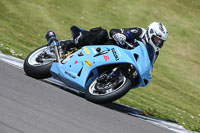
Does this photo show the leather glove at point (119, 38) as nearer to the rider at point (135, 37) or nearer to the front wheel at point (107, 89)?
the rider at point (135, 37)

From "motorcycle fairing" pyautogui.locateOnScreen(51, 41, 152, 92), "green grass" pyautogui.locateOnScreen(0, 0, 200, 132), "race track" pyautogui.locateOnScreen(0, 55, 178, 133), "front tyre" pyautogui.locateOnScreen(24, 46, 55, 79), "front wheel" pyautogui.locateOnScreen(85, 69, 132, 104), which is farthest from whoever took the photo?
"green grass" pyautogui.locateOnScreen(0, 0, 200, 132)

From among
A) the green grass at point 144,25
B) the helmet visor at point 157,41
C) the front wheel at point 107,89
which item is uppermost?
the helmet visor at point 157,41

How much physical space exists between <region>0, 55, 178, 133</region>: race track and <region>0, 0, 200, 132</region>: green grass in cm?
227

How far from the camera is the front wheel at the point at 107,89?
6.51 meters

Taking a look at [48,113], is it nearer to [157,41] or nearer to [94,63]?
[94,63]

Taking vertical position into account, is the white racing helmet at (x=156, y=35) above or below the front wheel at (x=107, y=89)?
above

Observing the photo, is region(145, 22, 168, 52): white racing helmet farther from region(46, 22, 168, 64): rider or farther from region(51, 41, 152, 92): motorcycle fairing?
region(51, 41, 152, 92): motorcycle fairing

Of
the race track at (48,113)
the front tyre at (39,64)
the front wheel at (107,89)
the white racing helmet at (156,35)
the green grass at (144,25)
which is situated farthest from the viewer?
the green grass at (144,25)

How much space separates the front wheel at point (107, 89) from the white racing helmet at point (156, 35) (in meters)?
0.86

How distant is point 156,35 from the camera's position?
7105 millimetres

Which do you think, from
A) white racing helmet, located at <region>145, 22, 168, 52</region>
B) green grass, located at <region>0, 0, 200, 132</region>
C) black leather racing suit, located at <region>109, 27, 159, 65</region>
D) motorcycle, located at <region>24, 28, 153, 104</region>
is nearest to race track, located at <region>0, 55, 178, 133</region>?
motorcycle, located at <region>24, 28, 153, 104</region>

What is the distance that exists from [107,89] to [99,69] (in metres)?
0.58

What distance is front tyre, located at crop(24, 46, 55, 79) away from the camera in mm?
7375

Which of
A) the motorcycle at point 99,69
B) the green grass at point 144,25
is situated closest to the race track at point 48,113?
the motorcycle at point 99,69
